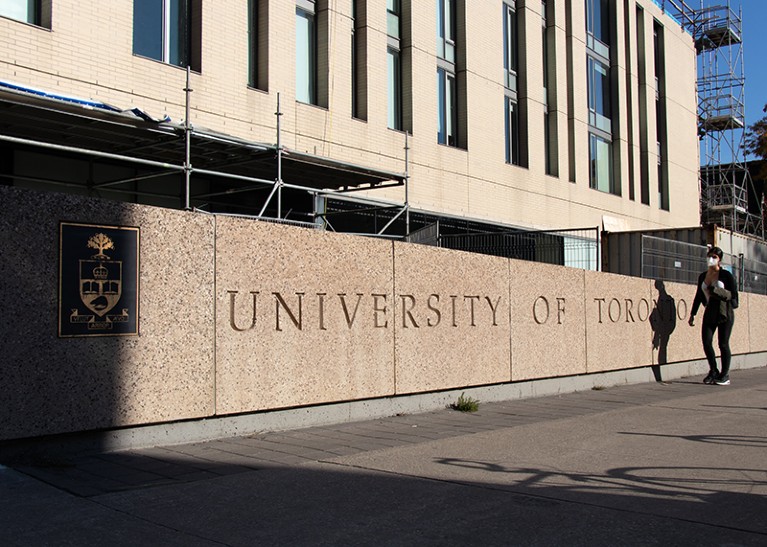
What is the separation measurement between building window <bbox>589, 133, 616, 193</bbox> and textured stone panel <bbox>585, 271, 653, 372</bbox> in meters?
15.2

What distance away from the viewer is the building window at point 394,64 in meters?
19.1

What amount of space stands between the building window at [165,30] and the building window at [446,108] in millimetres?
7581

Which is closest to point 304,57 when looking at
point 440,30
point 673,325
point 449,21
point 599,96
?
point 440,30

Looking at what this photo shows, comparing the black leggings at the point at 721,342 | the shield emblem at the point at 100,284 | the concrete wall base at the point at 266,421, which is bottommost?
the concrete wall base at the point at 266,421

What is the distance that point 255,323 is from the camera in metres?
7.40

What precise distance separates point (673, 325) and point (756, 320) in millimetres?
4941

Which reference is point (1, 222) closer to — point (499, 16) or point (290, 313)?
point (290, 313)

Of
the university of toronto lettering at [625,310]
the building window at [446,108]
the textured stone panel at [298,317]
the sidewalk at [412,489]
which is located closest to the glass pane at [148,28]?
the textured stone panel at [298,317]

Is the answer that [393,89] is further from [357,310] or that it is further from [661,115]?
[661,115]

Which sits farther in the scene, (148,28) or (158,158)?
(148,28)

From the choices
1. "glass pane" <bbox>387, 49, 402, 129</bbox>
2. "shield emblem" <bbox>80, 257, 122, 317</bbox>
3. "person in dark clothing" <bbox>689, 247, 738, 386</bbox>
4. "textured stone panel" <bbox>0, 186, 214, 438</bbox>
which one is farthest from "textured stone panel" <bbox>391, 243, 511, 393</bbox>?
"glass pane" <bbox>387, 49, 402, 129</bbox>

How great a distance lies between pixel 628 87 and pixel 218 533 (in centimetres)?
2947

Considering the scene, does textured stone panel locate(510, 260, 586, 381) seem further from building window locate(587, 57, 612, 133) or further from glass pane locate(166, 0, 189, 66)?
building window locate(587, 57, 612, 133)

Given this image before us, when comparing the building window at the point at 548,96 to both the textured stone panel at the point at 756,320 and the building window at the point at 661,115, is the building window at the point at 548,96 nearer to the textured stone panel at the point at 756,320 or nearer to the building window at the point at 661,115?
the textured stone panel at the point at 756,320
